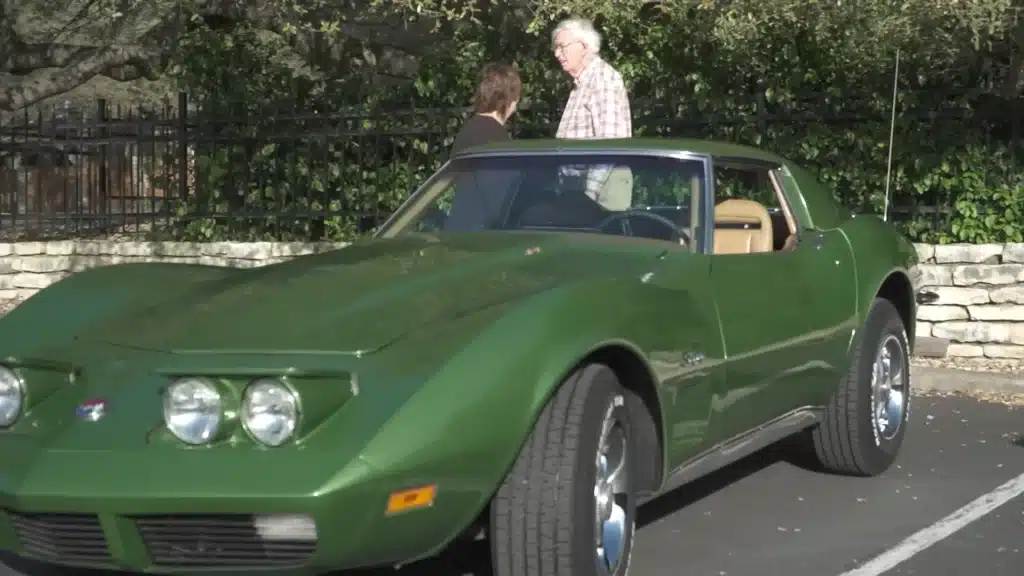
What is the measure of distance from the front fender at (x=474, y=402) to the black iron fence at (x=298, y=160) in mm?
6711

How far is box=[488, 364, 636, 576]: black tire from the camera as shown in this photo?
4.27 metres

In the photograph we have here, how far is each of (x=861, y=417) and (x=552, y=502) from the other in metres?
2.62

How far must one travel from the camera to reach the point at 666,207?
18.7 ft

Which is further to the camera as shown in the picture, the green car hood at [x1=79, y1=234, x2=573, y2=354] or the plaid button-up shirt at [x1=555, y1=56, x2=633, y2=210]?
the plaid button-up shirt at [x1=555, y1=56, x2=633, y2=210]

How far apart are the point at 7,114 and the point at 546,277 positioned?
15.6 metres

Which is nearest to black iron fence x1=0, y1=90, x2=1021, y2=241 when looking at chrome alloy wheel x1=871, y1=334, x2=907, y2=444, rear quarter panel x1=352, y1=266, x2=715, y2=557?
chrome alloy wheel x1=871, y1=334, x2=907, y2=444

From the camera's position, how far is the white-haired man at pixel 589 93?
26.1 ft

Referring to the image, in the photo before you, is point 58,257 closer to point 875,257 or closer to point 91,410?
point 875,257

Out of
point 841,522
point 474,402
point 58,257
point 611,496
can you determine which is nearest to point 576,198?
point 611,496

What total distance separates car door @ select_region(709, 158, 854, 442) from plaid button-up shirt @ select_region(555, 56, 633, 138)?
1.44 m

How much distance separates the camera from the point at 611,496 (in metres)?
4.64

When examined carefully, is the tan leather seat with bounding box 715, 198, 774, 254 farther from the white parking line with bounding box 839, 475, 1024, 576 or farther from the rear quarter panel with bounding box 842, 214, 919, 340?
the white parking line with bounding box 839, 475, 1024, 576

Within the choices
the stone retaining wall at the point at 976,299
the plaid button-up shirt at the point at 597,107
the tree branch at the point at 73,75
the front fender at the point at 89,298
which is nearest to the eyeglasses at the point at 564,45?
the plaid button-up shirt at the point at 597,107

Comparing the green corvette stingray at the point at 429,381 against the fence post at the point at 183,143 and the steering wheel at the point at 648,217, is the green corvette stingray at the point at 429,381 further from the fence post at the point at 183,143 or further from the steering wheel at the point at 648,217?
the fence post at the point at 183,143
